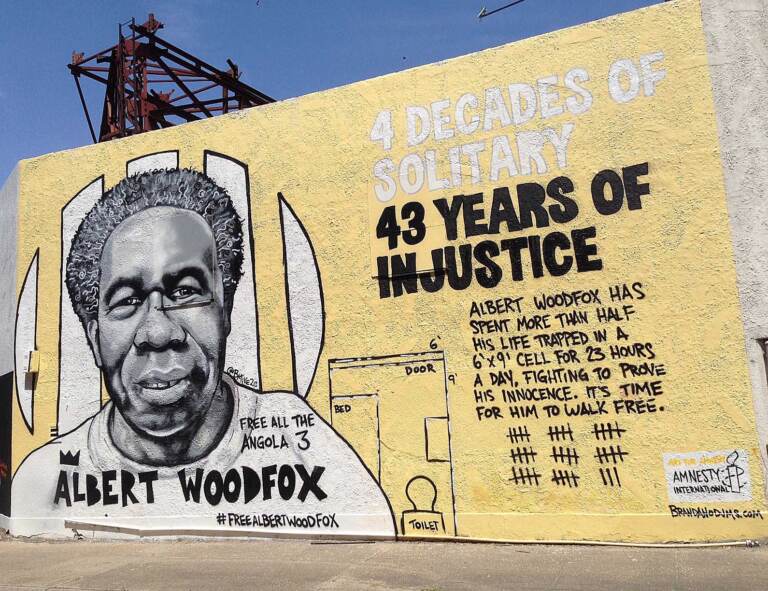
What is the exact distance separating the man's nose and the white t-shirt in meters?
1.05

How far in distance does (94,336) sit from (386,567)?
5.65 metres

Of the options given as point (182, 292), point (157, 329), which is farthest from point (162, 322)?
point (182, 292)

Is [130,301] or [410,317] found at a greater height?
[130,301]

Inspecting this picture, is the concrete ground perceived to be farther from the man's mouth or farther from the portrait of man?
the man's mouth

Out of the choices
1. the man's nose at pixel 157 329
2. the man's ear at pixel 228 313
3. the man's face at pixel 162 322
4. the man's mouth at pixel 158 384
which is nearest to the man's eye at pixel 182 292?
the man's face at pixel 162 322

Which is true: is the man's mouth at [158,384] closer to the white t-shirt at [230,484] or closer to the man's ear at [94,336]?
the white t-shirt at [230,484]

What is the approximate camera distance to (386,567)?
7684 millimetres

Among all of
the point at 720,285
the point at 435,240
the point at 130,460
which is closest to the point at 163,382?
the point at 130,460

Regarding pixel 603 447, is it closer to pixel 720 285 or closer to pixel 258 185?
pixel 720 285

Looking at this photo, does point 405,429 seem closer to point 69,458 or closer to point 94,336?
point 94,336

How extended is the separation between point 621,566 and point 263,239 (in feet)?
19.4

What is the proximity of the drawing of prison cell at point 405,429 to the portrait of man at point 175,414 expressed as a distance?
0.86 ft

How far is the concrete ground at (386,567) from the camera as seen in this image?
6.73 metres

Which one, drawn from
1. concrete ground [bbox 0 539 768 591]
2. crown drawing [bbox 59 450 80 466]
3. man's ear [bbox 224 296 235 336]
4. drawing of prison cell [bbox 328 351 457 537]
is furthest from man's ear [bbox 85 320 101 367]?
drawing of prison cell [bbox 328 351 457 537]
